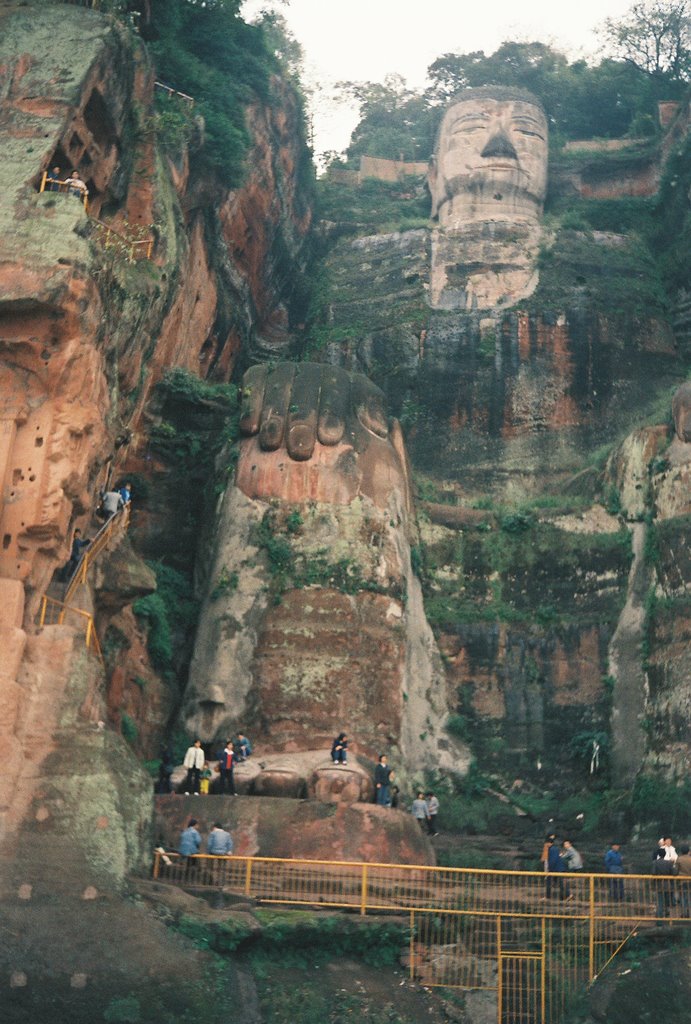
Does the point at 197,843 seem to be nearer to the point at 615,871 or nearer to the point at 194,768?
the point at 194,768

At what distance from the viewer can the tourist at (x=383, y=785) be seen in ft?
80.4

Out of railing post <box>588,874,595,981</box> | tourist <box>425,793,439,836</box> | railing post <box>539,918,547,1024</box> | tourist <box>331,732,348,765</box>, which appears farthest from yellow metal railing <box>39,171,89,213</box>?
railing post <box>539,918,547,1024</box>

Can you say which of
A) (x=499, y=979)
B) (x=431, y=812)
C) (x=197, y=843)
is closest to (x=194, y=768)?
(x=197, y=843)

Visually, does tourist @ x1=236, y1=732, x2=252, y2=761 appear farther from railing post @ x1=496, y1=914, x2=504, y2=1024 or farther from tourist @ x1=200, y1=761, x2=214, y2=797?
railing post @ x1=496, y1=914, x2=504, y2=1024

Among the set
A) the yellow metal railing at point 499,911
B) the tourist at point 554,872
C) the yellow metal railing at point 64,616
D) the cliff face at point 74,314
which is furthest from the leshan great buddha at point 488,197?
the yellow metal railing at point 499,911

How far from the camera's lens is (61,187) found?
25.2 metres

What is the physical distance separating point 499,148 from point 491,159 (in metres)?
0.42

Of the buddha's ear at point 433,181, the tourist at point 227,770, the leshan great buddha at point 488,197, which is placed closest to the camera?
the tourist at point 227,770

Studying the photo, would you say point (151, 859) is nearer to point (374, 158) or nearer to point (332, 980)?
point (332, 980)

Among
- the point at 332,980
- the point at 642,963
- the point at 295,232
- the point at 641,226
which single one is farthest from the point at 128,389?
the point at 641,226

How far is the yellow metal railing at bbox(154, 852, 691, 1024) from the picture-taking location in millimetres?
19844

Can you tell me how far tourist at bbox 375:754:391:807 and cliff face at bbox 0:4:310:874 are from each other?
4.61 meters

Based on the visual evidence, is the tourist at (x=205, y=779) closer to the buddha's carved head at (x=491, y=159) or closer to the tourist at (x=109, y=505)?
the tourist at (x=109, y=505)

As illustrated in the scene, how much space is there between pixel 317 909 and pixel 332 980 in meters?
1.19
